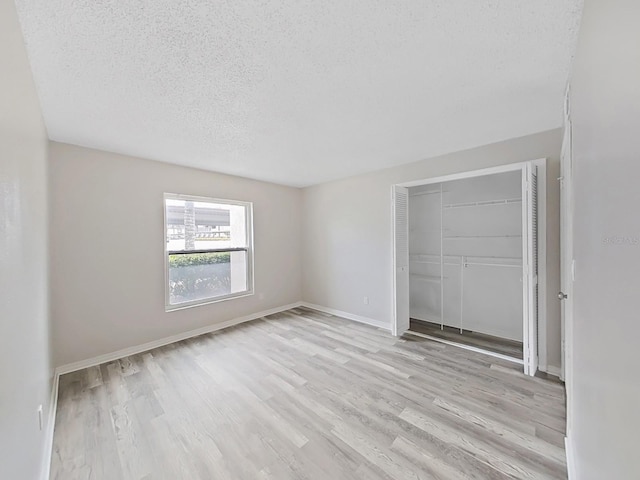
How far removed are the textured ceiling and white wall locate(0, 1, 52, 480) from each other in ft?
0.98

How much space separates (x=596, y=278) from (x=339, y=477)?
167 cm

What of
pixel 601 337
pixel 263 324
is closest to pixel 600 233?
pixel 601 337

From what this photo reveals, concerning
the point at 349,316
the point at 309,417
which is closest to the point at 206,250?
the point at 349,316

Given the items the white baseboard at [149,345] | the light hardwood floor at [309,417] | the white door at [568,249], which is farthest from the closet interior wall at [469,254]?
the white baseboard at [149,345]

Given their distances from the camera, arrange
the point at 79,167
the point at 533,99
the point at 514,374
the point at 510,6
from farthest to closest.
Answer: the point at 79,167 → the point at 514,374 → the point at 533,99 → the point at 510,6

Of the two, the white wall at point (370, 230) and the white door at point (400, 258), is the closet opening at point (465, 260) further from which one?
the white wall at point (370, 230)

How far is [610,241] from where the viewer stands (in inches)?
29.1

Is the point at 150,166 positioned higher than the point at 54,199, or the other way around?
the point at 150,166

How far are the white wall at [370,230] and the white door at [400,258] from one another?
189mm

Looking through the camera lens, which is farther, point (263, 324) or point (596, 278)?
point (263, 324)

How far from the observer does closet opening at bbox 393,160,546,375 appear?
11.2 ft

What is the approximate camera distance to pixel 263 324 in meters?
4.15

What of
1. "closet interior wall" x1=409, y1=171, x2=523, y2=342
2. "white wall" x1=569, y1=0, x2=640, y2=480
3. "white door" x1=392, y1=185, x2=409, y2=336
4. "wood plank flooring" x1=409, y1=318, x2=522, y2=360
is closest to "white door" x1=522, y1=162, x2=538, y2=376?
"wood plank flooring" x1=409, y1=318, x2=522, y2=360

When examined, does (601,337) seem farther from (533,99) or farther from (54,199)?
(54,199)
